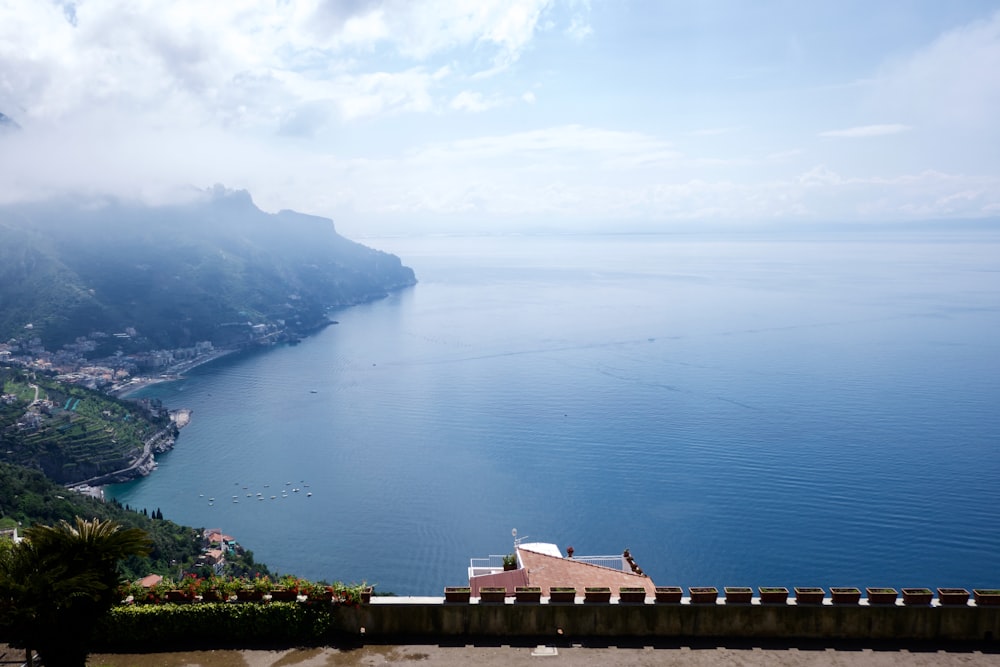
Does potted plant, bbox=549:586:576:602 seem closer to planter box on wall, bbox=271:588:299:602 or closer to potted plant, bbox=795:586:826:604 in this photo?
potted plant, bbox=795:586:826:604

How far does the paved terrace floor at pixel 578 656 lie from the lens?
505 inches

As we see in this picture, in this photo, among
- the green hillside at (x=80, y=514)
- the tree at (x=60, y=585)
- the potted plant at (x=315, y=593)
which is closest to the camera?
the tree at (x=60, y=585)

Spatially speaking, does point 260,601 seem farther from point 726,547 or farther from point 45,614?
point 726,547

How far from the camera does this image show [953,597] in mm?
13422

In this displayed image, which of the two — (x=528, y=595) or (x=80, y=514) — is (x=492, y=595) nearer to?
(x=528, y=595)

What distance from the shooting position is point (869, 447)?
8962cm

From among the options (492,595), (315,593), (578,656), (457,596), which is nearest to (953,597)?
(578,656)

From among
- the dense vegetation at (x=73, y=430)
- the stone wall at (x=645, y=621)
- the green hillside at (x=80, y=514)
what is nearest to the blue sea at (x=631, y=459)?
the green hillside at (x=80, y=514)

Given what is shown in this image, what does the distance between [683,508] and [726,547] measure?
29.7ft

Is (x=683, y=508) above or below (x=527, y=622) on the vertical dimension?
below

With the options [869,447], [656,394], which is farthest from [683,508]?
[656,394]

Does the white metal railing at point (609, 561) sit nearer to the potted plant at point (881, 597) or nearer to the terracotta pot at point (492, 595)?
the terracotta pot at point (492, 595)

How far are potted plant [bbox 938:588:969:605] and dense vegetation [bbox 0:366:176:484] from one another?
11864 cm

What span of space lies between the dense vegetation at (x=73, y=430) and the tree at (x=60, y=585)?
113 meters
